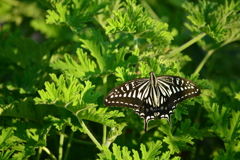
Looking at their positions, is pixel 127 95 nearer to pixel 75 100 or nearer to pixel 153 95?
pixel 153 95

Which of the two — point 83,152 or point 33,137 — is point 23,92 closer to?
point 33,137

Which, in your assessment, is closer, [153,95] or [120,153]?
[120,153]

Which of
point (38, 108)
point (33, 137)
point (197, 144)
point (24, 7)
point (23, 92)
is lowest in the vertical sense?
point (197, 144)

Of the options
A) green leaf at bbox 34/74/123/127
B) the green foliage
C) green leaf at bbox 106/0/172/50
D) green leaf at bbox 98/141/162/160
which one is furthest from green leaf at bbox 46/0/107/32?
green leaf at bbox 98/141/162/160

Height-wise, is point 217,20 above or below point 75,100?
above

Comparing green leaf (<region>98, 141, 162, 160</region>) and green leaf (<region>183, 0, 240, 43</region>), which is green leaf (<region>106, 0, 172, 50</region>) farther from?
green leaf (<region>98, 141, 162, 160</region>)

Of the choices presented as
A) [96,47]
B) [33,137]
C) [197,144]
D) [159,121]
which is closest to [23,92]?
[33,137]

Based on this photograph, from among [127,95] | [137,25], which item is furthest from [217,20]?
[127,95]

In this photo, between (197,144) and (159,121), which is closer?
(159,121)
